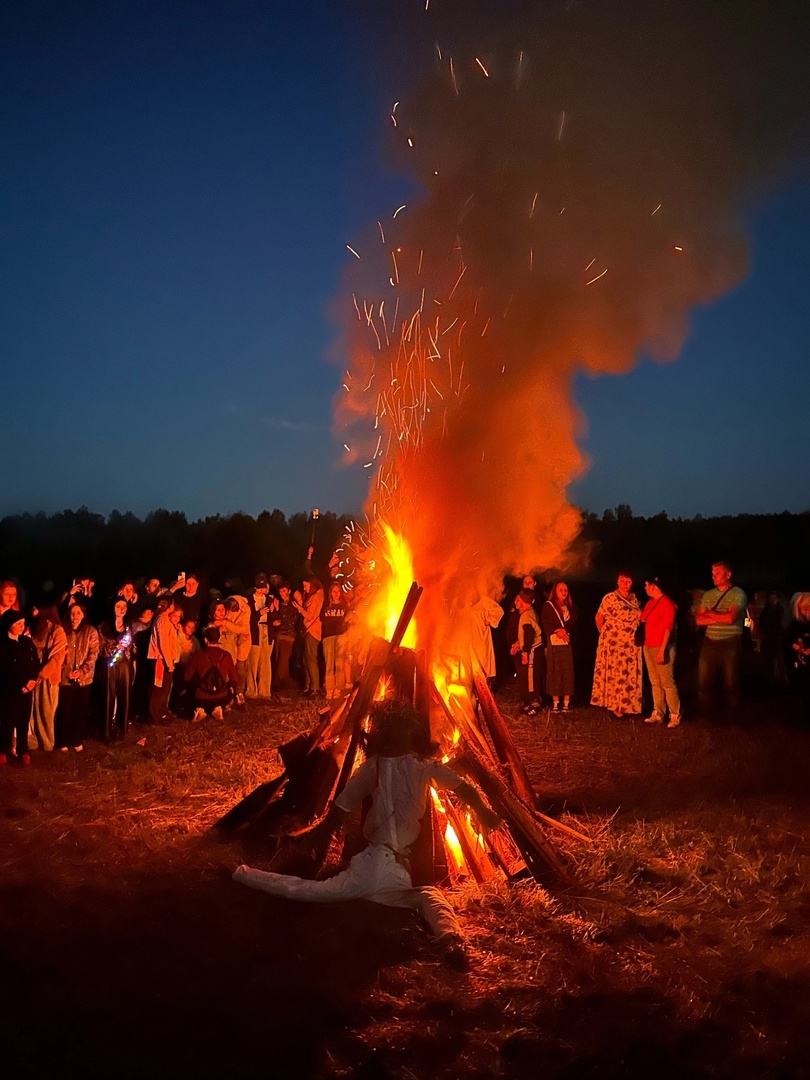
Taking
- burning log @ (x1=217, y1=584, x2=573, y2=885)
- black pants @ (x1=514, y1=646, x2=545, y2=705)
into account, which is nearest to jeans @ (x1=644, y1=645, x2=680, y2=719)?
black pants @ (x1=514, y1=646, x2=545, y2=705)

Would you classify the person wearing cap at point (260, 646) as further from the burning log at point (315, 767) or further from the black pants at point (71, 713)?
the burning log at point (315, 767)

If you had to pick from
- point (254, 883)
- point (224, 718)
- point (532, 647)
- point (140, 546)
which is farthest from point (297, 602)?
point (140, 546)

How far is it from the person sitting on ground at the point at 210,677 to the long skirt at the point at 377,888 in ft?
20.7

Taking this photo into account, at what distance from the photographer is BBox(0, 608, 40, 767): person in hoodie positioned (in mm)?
8641

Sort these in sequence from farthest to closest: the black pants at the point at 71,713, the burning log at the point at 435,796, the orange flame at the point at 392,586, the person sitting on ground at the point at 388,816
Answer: the black pants at the point at 71,713, the orange flame at the point at 392,586, the burning log at the point at 435,796, the person sitting on ground at the point at 388,816

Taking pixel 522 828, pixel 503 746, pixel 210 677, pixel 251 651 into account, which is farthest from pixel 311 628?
pixel 522 828

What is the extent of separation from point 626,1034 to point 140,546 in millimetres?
38729

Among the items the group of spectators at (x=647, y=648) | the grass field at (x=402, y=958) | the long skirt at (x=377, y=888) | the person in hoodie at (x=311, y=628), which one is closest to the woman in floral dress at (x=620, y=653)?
the group of spectators at (x=647, y=648)

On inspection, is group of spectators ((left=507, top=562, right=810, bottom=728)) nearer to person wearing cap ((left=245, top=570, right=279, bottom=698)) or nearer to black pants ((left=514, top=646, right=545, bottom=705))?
black pants ((left=514, top=646, right=545, bottom=705))

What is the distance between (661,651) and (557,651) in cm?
164

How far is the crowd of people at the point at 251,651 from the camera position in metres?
9.26

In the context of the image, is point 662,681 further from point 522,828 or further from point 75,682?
point 75,682

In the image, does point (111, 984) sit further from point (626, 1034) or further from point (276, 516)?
point (276, 516)

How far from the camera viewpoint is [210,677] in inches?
448
